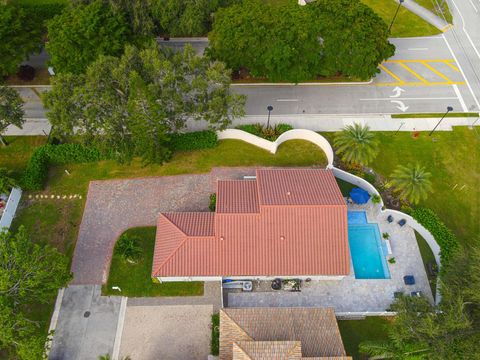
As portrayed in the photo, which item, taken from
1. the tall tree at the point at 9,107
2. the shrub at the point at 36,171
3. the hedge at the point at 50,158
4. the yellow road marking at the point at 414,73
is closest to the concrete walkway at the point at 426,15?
the yellow road marking at the point at 414,73

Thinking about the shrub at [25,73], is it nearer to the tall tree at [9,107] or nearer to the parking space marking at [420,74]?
the tall tree at [9,107]

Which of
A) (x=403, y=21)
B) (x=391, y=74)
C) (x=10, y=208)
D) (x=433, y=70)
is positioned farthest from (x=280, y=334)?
(x=403, y=21)

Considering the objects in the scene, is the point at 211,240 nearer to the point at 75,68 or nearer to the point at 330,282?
the point at 330,282

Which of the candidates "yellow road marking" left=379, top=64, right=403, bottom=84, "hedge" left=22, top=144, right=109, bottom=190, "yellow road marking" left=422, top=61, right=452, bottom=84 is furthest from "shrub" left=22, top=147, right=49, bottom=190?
"yellow road marking" left=422, top=61, right=452, bottom=84

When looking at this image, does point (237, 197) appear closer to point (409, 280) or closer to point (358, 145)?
point (358, 145)

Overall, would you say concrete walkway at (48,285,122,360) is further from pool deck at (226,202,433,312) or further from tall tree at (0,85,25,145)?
tall tree at (0,85,25,145)

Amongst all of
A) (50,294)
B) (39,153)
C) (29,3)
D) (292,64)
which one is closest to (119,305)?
(50,294)
